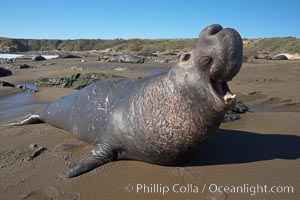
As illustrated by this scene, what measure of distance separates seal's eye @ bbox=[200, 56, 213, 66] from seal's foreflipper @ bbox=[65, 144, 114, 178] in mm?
1223

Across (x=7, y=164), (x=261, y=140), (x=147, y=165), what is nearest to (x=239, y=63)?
(x=147, y=165)

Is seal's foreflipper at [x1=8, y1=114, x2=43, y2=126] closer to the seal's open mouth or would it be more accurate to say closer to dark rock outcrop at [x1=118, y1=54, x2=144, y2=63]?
the seal's open mouth

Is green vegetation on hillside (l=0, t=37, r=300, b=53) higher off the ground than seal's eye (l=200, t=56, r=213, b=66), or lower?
higher

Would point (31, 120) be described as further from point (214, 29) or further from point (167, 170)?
point (214, 29)

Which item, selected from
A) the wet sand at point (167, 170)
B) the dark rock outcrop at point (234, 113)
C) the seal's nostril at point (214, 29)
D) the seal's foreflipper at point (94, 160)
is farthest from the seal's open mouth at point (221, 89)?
the dark rock outcrop at point (234, 113)

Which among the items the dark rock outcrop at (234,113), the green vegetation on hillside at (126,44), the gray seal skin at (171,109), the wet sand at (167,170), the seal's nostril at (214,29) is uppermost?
the green vegetation on hillside at (126,44)

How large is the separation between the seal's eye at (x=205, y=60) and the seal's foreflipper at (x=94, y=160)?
122 centimetres

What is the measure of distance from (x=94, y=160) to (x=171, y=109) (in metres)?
0.88

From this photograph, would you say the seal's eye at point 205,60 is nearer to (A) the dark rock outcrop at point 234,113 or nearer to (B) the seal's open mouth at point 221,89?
(B) the seal's open mouth at point 221,89

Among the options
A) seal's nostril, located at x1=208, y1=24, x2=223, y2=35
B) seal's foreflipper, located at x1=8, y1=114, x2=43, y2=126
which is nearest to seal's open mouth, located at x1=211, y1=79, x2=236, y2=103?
seal's nostril, located at x1=208, y1=24, x2=223, y2=35

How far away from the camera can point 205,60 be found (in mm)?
2723

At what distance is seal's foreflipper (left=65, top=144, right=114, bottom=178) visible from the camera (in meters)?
3.15

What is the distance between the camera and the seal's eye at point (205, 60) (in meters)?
2.69

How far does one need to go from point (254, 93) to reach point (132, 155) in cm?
517
